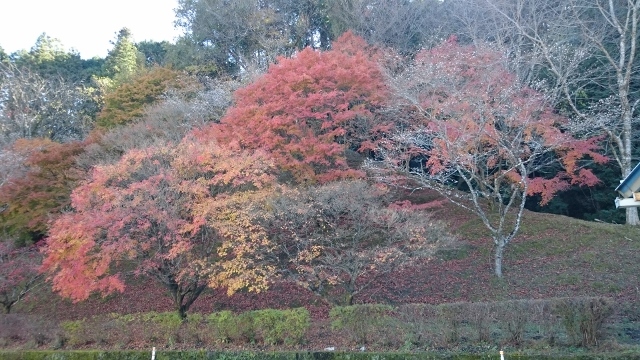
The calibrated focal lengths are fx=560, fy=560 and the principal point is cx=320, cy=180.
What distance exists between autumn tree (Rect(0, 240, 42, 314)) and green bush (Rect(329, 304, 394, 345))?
11545mm

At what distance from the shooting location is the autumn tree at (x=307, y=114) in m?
18.4

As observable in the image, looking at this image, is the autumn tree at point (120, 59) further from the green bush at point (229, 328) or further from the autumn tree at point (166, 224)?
the green bush at point (229, 328)

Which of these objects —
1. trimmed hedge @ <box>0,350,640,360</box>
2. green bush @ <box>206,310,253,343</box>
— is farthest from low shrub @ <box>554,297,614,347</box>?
green bush @ <box>206,310,253,343</box>

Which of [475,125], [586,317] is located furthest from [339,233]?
[586,317]

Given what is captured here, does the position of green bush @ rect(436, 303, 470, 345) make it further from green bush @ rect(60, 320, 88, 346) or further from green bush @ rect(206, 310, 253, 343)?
green bush @ rect(60, 320, 88, 346)

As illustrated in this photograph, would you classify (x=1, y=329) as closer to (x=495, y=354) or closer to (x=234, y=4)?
(x=495, y=354)

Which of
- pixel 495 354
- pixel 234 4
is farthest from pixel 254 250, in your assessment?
pixel 234 4

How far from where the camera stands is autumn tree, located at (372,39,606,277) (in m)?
17.5

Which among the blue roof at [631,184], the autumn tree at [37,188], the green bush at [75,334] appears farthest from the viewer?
the autumn tree at [37,188]

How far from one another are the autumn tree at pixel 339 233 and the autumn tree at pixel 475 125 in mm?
3158

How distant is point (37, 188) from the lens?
21.6m

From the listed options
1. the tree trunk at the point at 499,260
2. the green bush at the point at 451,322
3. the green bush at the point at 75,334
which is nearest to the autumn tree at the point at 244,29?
the tree trunk at the point at 499,260

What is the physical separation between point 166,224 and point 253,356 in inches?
204

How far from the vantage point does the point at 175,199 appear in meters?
15.5
